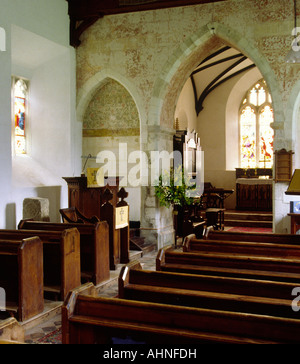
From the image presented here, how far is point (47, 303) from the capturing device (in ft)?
15.9

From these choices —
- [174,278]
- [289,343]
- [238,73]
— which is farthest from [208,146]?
[289,343]

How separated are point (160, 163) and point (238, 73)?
265 inches

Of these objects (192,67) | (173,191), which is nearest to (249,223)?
(173,191)

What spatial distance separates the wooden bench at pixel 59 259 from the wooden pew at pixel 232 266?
1.47 meters

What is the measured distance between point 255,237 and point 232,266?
1.53 meters

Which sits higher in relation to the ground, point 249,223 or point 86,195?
point 86,195

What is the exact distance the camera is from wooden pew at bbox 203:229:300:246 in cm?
518

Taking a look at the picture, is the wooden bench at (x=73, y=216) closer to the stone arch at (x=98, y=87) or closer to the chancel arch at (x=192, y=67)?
the chancel arch at (x=192, y=67)

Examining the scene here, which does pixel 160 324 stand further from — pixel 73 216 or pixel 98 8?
pixel 98 8

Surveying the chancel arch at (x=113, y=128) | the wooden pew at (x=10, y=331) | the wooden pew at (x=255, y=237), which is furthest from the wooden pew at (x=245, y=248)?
the chancel arch at (x=113, y=128)

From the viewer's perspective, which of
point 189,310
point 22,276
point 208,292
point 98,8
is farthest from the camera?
point 98,8

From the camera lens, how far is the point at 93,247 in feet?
18.4

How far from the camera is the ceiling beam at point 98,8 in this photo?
8334 mm

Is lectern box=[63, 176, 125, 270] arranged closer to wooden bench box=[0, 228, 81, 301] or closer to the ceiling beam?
wooden bench box=[0, 228, 81, 301]
